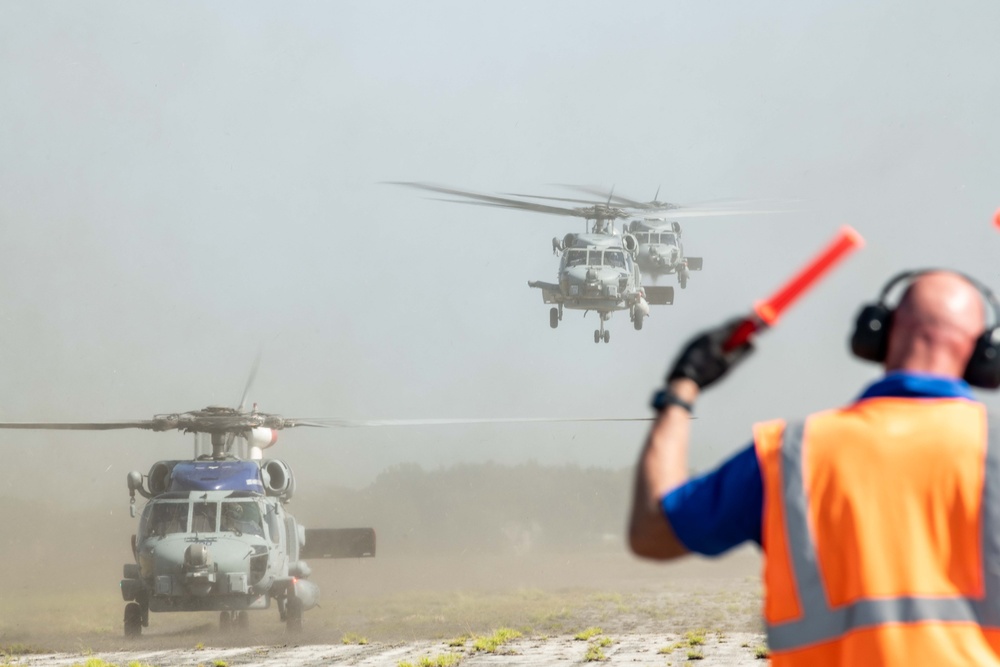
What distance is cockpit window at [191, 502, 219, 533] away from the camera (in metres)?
20.2

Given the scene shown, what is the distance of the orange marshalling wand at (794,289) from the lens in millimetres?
2309

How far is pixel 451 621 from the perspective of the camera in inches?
1254

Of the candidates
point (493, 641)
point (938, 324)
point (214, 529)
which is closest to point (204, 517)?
point (214, 529)

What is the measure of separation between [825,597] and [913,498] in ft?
0.68

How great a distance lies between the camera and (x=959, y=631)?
7.25ft

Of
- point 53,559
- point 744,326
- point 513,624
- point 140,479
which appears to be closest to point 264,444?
point 140,479

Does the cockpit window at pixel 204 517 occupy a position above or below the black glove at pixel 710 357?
below

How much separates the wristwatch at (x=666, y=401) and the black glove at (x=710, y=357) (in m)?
0.03

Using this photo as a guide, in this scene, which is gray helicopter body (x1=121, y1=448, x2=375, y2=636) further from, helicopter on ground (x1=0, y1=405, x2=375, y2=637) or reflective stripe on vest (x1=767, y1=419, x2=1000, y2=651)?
reflective stripe on vest (x1=767, y1=419, x2=1000, y2=651)

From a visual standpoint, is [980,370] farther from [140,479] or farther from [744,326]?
[140,479]

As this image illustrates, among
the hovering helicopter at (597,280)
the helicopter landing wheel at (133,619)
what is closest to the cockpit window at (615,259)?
the hovering helicopter at (597,280)

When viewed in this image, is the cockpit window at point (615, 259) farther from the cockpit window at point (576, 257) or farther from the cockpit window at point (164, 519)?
the cockpit window at point (164, 519)

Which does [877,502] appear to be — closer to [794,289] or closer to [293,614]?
[794,289]

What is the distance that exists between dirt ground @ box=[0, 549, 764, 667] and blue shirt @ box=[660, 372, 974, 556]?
0.63 feet
